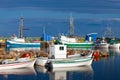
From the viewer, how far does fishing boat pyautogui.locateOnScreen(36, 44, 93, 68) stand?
4512cm

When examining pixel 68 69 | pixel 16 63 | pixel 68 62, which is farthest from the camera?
pixel 68 62

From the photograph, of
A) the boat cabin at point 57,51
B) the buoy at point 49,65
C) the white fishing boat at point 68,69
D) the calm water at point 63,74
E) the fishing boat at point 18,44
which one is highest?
the fishing boat at point 18,44

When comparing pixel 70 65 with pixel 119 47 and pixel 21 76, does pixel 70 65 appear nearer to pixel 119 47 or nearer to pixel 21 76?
pixel 21 76

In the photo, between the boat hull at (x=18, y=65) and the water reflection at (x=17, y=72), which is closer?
the water reflection at (x=17, y=72)

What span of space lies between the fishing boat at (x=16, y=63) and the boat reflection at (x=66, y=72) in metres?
1.03

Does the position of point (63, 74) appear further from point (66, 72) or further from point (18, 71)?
point (18, 71)

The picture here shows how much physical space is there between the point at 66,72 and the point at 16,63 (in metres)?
5.63

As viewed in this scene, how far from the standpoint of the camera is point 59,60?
44969 millimetres

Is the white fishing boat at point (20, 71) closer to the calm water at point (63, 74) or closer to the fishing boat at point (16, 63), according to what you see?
the calm water at point (63, 74)

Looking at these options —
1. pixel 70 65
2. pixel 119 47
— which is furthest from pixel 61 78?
pixel 119 47

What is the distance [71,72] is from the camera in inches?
1661

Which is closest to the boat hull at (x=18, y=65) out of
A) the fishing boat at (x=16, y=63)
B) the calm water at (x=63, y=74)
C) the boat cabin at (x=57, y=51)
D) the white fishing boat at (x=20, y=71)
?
the fishing boat at (x=16, y=63)

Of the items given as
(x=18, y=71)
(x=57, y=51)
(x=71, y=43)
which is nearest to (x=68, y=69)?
(x=57, y=51)

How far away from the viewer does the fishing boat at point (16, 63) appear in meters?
43.3
